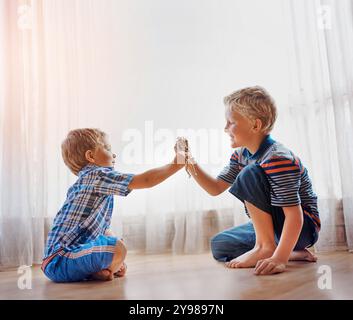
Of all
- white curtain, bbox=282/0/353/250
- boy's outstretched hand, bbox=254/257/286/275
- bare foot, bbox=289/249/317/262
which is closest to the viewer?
boy's outstretched hand, bbox=254/257/286/275

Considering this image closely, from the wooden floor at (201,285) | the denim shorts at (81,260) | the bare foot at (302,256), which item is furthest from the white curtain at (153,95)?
the denim shorts at (81,260)

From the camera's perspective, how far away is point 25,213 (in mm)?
1577

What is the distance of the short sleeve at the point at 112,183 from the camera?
1.09 m

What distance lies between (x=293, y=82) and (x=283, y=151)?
1.93 feet

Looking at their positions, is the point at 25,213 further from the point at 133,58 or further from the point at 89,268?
the point at 133,58

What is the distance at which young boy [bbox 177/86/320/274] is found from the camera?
3.58 ft

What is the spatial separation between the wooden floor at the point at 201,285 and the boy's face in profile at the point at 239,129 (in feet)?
1.32

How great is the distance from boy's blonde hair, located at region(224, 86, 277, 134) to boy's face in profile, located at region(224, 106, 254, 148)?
2 centimetres

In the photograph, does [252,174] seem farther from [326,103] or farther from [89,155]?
[326,103]

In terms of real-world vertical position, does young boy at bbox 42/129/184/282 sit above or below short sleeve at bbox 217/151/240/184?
below

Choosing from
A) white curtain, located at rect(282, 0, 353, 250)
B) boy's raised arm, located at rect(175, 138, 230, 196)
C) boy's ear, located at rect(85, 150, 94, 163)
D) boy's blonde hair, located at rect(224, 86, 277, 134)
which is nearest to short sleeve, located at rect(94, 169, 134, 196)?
boy's ear, located at rect(85, 150, 94, 163)

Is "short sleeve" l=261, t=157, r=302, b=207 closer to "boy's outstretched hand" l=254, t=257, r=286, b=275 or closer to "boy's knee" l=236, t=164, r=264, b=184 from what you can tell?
"boy's knee" l=236, t=164, r=264, b=184

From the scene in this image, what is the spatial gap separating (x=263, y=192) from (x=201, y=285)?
Answer: 1.19 ft
